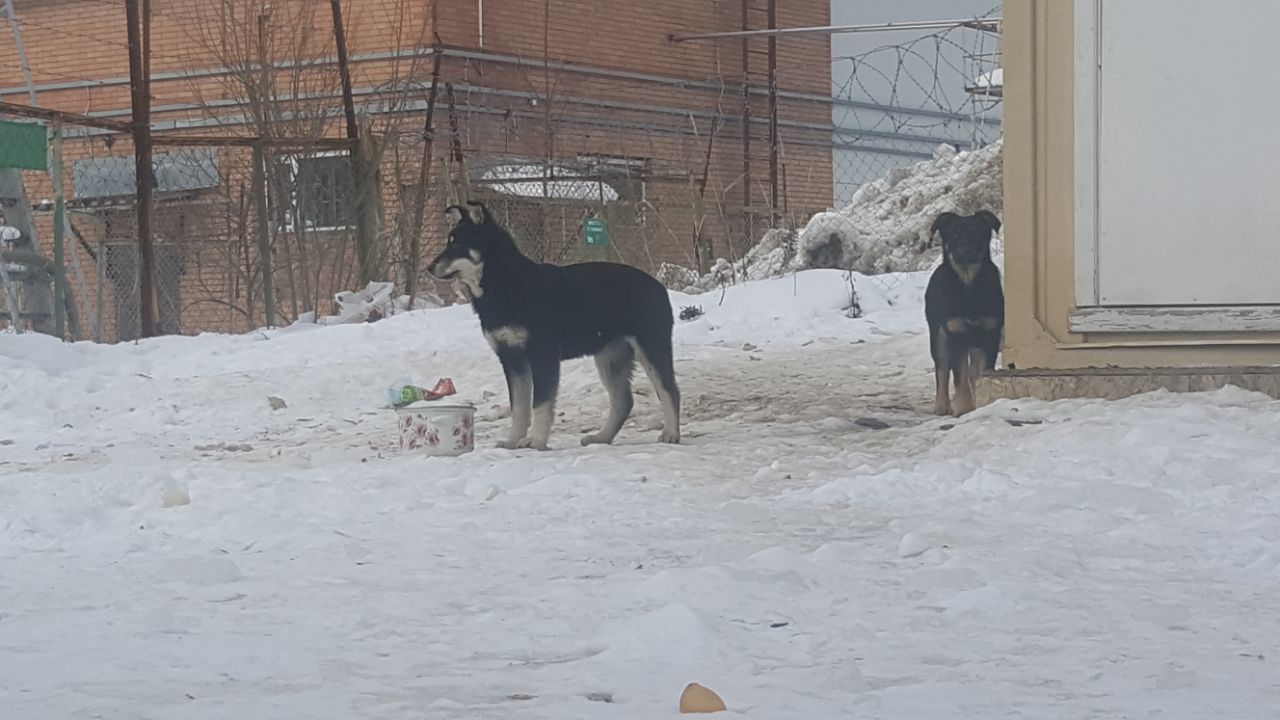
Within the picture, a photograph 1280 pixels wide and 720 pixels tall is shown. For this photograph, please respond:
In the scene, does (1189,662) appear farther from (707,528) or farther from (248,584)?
(248,584)

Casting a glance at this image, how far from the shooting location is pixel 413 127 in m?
18.0

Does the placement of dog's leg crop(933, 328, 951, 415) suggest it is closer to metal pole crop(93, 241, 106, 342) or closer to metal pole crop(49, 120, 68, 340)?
metal pole crop(49, 120, 68, 340)

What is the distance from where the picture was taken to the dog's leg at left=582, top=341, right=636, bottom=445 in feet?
26.7

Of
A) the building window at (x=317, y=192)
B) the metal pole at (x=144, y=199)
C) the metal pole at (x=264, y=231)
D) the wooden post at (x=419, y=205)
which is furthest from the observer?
the wooden post at (x=419, y=205)

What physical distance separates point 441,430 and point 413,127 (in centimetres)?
1114

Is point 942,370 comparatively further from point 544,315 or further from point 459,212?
point 459,212

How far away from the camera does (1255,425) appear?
6684 millimetres

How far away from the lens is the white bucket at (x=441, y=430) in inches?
294

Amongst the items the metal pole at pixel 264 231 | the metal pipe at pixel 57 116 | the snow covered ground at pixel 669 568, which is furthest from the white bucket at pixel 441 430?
the metal pole at pixel 264 231

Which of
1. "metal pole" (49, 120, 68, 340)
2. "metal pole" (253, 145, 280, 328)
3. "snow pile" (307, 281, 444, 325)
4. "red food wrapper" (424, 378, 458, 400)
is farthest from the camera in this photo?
"metal pole" (253, 145, 280, 328)

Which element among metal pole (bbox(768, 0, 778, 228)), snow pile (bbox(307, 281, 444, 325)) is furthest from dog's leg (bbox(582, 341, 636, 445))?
metal pole (bbox(768, 0, 778, 228))

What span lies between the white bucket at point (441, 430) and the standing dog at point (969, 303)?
9.08 feet

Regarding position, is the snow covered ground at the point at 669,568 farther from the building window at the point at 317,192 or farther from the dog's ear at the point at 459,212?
the building window at the point at 317,192

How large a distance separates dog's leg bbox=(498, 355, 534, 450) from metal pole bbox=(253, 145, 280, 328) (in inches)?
278
